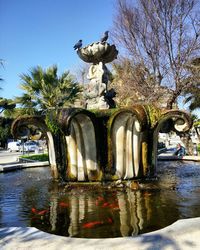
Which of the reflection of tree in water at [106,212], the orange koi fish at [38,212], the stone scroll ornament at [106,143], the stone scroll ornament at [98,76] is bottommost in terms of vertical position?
the reflection of tree in water at [106,212]

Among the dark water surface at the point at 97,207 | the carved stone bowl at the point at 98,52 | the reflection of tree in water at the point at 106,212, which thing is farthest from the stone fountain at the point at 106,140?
the carved stone bowl at the point at 98,52

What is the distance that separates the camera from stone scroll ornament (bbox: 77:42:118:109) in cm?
822

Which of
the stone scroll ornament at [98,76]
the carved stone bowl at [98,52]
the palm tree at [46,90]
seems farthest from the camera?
the palm tree at [46,90]

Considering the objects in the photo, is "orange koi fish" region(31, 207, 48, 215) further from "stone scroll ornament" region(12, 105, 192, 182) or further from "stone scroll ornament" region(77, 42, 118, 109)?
"stone scroll ornament" region(77, 42, 118, 109)

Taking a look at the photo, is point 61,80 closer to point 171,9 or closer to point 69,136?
point 171,9

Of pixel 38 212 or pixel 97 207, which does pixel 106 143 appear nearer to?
pixel 97 207

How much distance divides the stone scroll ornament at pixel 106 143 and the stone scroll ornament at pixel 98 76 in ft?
3.65

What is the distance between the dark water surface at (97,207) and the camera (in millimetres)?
4027

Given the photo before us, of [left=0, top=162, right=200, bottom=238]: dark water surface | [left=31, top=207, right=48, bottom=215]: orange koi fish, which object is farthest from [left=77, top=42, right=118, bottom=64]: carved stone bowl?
[left=31, top=207, right=48, bottom=215]: orange koi fish

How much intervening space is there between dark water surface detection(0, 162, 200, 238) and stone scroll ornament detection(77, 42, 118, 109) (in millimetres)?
2318

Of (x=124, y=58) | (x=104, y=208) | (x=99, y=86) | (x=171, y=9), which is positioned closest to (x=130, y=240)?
(x=104, y=208)

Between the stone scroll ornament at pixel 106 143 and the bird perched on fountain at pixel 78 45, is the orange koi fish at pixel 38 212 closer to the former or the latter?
the stone scroll ornament at pixel 106 143

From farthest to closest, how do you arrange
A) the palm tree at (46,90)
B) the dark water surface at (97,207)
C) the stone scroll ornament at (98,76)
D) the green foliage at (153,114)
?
the palm tree at (46,90) < the stone scroll ornament at (98,76) < the green foliage at (153,114) < the dark water surface at (97,207)

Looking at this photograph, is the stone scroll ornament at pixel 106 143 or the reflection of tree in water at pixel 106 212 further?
the stone scroll ornament at pixel 106 143
